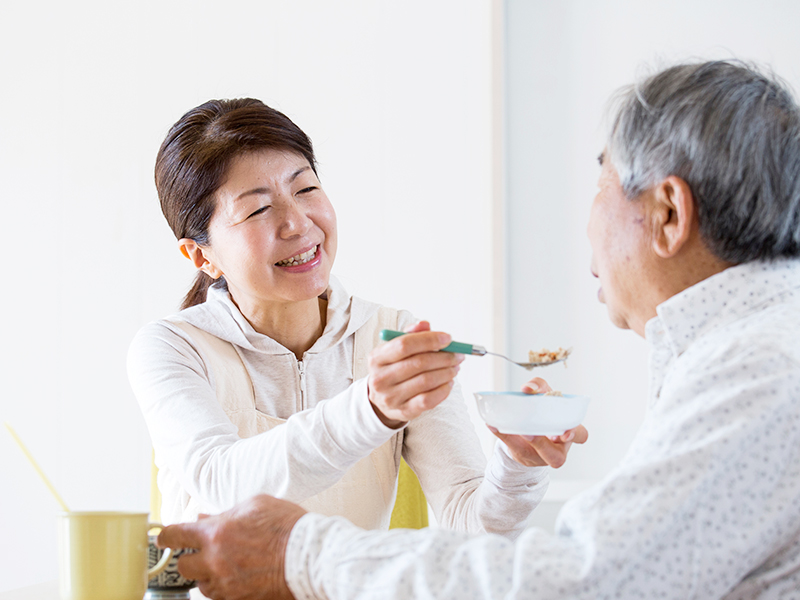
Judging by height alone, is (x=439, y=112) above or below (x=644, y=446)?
above

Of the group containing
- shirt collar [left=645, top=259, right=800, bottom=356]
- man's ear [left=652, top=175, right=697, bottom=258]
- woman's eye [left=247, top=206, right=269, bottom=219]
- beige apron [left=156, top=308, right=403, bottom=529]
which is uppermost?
man's ear [left=652, top=175, right=697, bottom=258]

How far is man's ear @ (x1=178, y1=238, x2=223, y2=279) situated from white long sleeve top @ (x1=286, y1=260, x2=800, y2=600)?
110 cm

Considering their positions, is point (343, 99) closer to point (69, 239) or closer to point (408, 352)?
point (69, 239)

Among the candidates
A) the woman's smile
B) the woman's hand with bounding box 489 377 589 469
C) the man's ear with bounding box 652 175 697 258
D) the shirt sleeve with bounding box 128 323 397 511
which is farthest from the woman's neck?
the man's ear with bounding box 652 175 697 258

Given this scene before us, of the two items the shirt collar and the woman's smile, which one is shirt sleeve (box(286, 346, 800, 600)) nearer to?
the shirt collar

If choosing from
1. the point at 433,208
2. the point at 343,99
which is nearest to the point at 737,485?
the point at 433,208

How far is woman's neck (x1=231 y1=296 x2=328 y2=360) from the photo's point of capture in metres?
1.68

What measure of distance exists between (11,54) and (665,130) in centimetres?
301

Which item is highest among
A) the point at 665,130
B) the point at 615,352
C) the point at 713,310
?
the point at 665,130

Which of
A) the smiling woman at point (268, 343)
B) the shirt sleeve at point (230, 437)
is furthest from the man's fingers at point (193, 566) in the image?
the smiling woman at point (268, 343)

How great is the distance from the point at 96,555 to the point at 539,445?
71cm

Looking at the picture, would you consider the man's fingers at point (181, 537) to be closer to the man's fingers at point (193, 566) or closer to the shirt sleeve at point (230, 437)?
the man's fingers at point (193, 566)

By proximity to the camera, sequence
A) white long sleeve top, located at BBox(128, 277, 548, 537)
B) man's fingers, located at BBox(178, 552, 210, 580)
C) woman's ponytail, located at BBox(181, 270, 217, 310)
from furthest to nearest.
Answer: woman's ponytail, located at BBox(181, 270, 217, 310)
white long sleeve top, located at BBox(128, 277, 548, 537)
man's fingers, located at BBox(178, 552, 210, 580)

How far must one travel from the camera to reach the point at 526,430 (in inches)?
41.2
